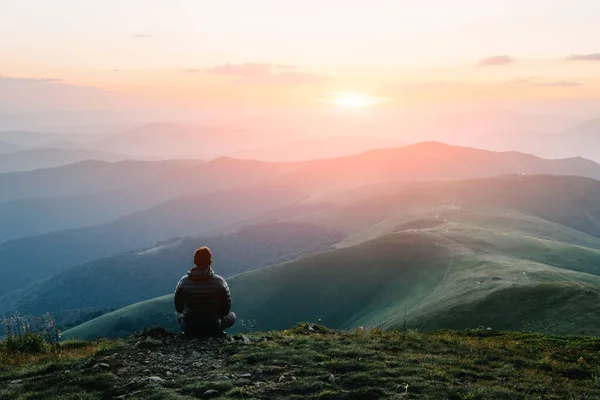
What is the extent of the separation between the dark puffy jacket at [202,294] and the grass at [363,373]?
1412 millimetres

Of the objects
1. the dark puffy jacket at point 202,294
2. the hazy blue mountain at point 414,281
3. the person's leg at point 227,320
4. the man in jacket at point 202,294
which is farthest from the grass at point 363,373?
the hazy blue mountain at point 414,281

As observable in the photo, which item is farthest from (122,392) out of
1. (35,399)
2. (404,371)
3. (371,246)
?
(371,246)

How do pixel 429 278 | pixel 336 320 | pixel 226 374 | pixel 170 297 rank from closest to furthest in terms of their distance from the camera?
pixel 226 374 → pixel 429 278 → pixel 336 320 → pixel 170 297

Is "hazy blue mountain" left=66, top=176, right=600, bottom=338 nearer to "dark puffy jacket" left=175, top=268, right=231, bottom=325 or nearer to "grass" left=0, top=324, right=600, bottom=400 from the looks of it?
"grass" left=0, top=324, right=600, bottom=400

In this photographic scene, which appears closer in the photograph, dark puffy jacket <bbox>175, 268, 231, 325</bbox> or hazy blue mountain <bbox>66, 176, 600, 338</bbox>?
dark puffy jacket <bbox>175, 268, 231, 325</bbox>

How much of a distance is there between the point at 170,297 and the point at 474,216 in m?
115

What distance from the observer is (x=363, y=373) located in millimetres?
13141

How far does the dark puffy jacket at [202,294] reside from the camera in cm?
1576

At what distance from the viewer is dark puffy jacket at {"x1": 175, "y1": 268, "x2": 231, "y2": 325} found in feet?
51.7

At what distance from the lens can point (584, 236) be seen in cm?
17762

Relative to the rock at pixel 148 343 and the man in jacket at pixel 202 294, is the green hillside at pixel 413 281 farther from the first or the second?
the rock at pixel 148 343

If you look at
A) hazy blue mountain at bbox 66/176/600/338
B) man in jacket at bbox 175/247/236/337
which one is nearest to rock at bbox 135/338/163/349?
man in jacket at bbox 175/247/236/337

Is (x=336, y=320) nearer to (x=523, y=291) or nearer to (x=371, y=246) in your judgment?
(x=371, y=246)

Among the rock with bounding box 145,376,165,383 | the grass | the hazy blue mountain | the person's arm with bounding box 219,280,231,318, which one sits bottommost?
the hazy blue mountain
